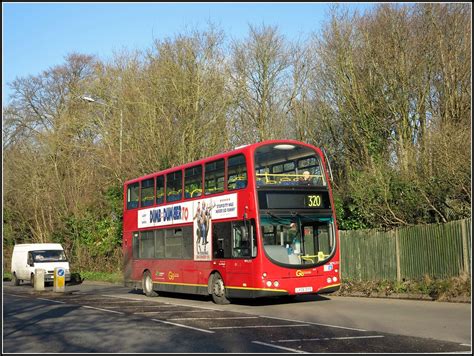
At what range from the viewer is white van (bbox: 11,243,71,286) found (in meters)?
32.5

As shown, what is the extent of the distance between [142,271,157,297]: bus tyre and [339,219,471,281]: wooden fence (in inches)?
275

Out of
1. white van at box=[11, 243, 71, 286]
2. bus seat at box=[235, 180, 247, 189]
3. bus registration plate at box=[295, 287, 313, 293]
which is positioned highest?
bus seat at box=[235, 180, 247, 189]

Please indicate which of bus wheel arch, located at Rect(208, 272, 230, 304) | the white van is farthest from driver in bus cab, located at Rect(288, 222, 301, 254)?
the white van

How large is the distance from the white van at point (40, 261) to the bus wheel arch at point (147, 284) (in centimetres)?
1025

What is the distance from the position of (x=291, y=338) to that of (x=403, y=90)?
16.4 m

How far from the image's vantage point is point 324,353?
30.4 feet

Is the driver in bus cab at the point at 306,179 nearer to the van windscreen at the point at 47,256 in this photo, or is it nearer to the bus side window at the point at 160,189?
the bus side window at the point at 160,189

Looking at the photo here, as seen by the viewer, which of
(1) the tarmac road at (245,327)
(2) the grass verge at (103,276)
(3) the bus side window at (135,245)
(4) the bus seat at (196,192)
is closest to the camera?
(1) the tarmac road at (245,327)

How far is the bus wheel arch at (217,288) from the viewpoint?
717 inches

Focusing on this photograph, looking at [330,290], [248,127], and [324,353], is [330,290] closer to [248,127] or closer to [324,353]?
[324,353]

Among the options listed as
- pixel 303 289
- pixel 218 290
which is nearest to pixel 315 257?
pixel 303 289

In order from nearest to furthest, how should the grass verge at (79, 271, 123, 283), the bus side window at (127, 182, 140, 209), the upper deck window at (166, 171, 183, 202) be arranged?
the upper deck window at (166, 171, 183, 202) → the bus side window at (127, 182, 140, 209) → the grass verge at (79, 271, 123, 283)

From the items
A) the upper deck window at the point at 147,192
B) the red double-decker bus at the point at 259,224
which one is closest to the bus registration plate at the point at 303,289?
the red double-decker bus at the point at 259,224

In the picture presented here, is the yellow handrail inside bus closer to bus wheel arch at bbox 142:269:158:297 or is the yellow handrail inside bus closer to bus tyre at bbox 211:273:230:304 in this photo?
bus tyre at bbox 211:273:230:304
